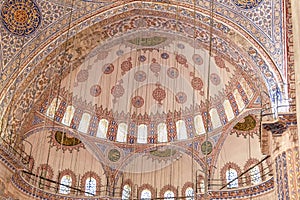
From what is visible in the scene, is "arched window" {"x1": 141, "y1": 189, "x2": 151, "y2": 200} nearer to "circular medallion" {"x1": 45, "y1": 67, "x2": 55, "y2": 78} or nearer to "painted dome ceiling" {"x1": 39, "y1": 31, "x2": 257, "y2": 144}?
"painted dome ceiling" {"x1": 39, "y1": 31, "x2": 257, "y2": 144}

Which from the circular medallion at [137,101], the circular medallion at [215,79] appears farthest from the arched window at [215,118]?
the circular medallion at [137,101]

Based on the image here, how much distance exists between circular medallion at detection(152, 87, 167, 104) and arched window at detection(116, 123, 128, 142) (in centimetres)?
137

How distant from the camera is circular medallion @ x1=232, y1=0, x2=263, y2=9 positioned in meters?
10.8

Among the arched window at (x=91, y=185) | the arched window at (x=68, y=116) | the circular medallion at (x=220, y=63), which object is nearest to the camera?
the circular medallion at (x=220, y=63)

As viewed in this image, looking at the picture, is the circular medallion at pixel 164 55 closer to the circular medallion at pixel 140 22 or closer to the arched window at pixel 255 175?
the circular medallion at pixel 140 22

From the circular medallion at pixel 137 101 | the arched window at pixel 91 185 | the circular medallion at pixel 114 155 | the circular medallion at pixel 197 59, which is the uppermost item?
the circular medallion at pixel 197 59

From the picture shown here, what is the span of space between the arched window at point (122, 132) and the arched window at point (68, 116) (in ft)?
5.53

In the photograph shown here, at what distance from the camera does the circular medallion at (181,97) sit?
14836 millimetres

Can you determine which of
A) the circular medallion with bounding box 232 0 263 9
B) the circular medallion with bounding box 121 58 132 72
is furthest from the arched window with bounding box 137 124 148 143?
the circular medallion with bounding box 232 0 263 9

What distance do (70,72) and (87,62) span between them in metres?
0.63

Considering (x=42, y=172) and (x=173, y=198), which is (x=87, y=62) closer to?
(x=42, y=172)

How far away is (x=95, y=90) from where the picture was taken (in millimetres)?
14578

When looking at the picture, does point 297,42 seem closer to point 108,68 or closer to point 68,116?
point 108,68

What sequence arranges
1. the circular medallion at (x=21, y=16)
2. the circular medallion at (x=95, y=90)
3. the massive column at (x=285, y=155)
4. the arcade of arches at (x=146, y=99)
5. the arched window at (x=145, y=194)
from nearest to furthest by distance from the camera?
the massive column at (x=285, y=155), the arcade of arches at (x=146, y=99), the circular medallion at (x=21, y=16), the circular medallion at (x=95, y=90), the arched window at (x=145, y=194)
